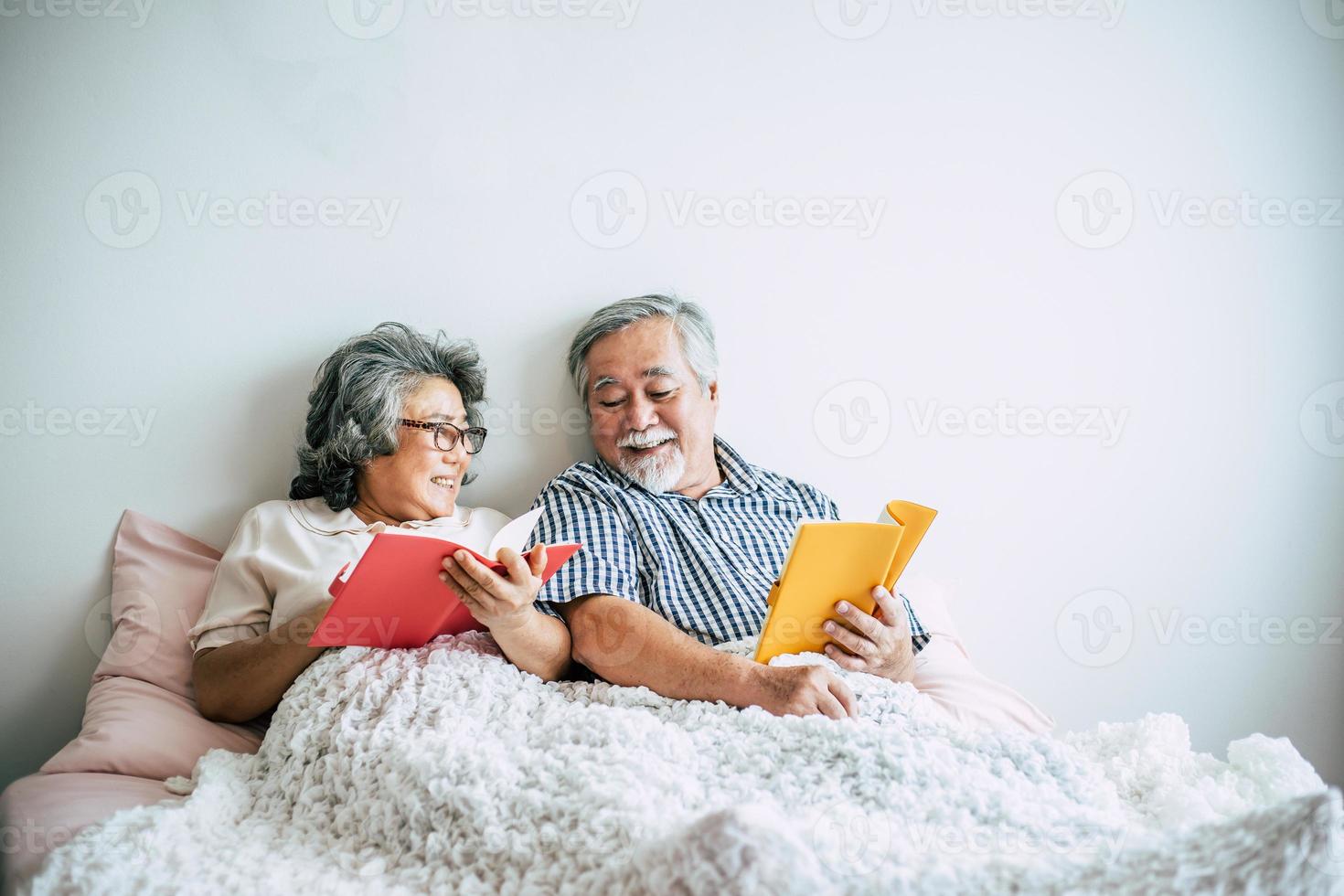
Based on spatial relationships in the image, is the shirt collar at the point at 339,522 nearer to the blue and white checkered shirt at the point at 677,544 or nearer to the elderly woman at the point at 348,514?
the elderly woman at the point at 348,514

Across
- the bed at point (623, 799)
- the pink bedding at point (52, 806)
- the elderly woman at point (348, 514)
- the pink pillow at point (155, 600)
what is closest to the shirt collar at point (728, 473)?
the elderly woman at point (348, 514)

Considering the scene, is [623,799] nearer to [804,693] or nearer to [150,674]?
[804,693]

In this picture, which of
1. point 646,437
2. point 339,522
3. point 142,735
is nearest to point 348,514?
point 339,522

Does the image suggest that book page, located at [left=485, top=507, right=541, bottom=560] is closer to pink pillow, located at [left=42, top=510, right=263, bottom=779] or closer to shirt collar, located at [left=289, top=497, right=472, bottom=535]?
shirt collar, located at [left=289, top=497, right=472, bottom=535]

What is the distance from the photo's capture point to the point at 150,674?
160 cm

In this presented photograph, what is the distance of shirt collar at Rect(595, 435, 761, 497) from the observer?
6.14 feet

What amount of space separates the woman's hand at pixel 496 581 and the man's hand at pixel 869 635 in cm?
57

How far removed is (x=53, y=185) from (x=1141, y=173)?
8.58 ft

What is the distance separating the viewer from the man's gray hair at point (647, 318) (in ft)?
6.23

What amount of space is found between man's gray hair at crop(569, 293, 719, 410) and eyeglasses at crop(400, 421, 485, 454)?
28 cm

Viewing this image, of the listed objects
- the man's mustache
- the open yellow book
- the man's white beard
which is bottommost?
the open yellow book

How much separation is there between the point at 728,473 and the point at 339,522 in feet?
2.83

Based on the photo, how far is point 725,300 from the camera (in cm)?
209

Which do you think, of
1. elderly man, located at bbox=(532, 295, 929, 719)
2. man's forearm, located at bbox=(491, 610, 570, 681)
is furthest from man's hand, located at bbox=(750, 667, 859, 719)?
man's forearm, located at bbox=(491, 610, 570, 681)
